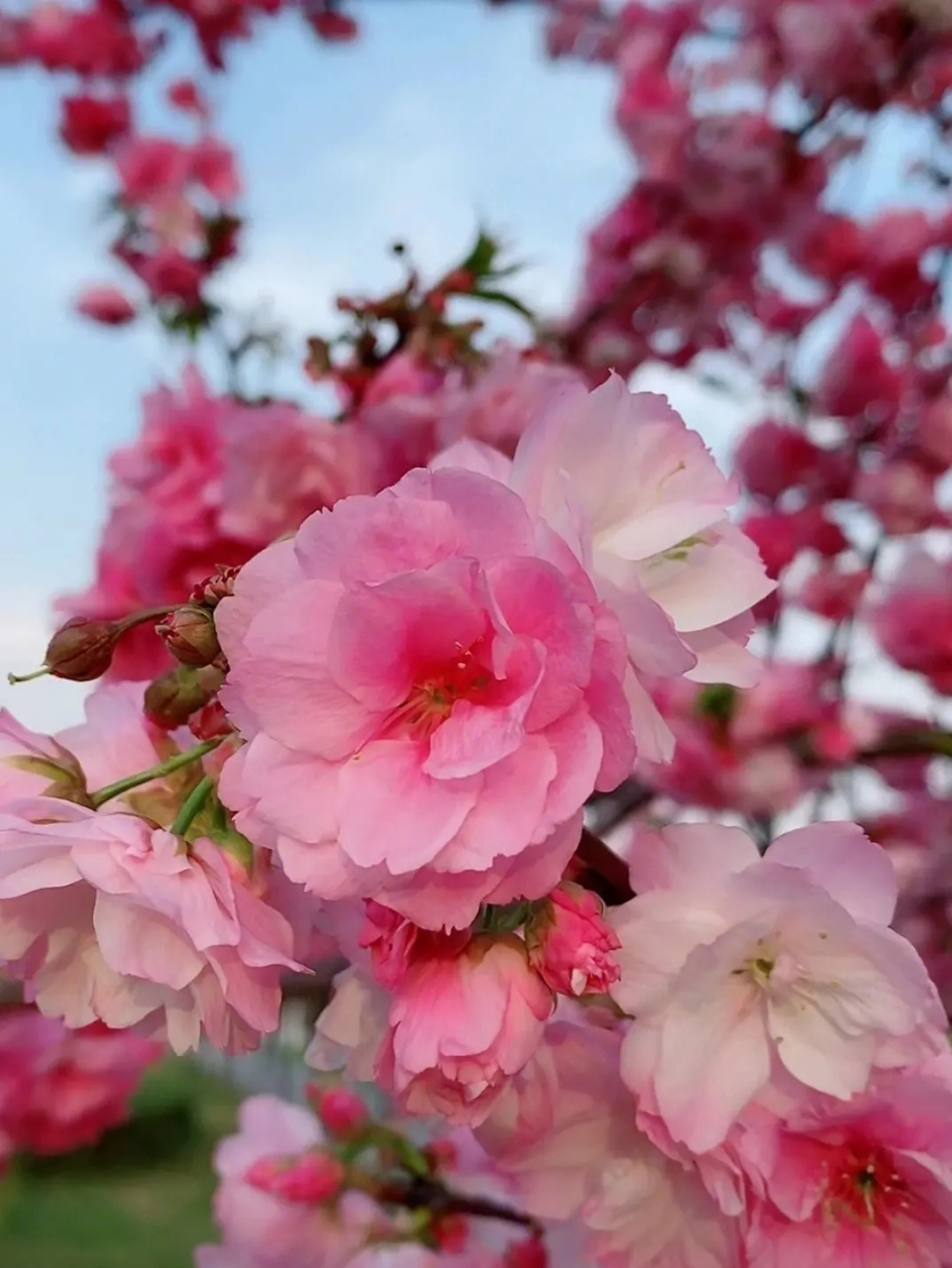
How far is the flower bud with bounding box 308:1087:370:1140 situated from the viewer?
2.20 ft

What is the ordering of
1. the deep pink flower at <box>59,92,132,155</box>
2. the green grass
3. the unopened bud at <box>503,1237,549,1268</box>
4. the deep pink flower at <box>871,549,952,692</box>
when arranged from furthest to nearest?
the deep pink flower at <box>59,92,132,155</box> < the green grass < the deep pink flower at <box>871,549,952,692</box> < the unopened bud at <box>503,1237,549,1268</box>

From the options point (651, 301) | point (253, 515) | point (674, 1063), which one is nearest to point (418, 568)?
point (674, 1063)

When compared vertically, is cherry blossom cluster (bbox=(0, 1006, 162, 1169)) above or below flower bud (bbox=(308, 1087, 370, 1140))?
below

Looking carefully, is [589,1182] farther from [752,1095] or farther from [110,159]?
[110,159]

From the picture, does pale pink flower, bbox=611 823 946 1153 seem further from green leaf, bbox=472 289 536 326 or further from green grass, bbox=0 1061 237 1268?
green grass, bbox=0 1061 237 1268

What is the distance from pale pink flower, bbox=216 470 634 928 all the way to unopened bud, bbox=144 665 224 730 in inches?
2.3

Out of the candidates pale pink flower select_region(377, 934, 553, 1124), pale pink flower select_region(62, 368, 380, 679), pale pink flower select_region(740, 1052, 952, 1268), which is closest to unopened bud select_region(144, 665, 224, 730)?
pale pink flower select_region(377, 934, 553, 1124)

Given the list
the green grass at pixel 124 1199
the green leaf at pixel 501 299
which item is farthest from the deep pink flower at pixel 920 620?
the green grass at pixel 124 1199

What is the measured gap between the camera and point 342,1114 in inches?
26.6

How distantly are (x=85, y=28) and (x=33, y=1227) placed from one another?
1.62 meters

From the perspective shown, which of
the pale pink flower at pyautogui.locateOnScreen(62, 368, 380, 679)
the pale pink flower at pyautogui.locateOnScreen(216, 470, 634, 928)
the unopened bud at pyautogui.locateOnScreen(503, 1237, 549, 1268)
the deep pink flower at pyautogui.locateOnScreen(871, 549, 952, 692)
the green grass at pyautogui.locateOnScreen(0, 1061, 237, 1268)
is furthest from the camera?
the green grass at pyautogui.locateOnScreen(0, 1061, 237, 1268)

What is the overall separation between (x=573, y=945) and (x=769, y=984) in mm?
81

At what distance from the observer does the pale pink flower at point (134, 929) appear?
0.29m

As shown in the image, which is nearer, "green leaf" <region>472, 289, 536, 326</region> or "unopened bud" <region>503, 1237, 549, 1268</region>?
"unopened bud" <region>503, 1237, 549, 1268</region>
